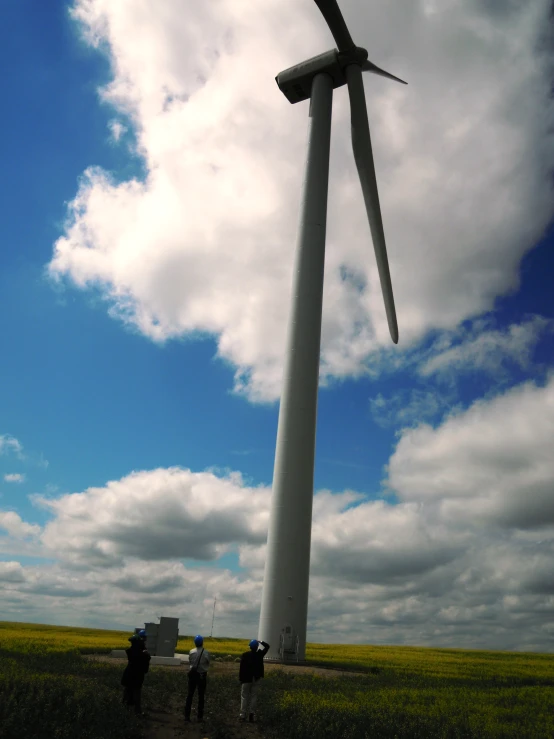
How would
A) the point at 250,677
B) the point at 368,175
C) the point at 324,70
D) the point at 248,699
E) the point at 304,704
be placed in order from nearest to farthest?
the point at 250,677 < the point at 248,699 < the point at 304,704 < the point at 368,175 < the point at 324,70

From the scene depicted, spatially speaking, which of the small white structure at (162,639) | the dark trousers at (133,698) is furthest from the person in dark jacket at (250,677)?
the small white structure at (162,639)

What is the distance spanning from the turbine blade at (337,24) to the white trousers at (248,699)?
1827 inches

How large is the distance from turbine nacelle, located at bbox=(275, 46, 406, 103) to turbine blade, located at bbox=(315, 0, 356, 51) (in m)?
0.48

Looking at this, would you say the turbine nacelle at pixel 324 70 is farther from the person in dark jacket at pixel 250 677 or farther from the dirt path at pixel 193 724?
the dirt path at pixel 193 724

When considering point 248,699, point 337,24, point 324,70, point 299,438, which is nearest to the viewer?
point 248,699

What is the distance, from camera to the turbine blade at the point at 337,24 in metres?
45.0

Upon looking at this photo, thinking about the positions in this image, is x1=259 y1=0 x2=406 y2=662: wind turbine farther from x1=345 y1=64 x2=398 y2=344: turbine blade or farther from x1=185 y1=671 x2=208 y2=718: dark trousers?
x1=185 y1=671 x2=208 y2=718: dark trousers

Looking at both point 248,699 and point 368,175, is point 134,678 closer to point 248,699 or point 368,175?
point 248,699

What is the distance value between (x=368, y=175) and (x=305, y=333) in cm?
1496

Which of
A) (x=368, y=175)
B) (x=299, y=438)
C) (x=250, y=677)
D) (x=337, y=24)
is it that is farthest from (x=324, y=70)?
(x=250, y=677)

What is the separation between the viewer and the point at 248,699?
17906 mm

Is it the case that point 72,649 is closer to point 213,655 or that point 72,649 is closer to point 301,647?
point 213,655

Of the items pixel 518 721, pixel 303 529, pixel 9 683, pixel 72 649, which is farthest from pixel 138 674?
pixel 72 649

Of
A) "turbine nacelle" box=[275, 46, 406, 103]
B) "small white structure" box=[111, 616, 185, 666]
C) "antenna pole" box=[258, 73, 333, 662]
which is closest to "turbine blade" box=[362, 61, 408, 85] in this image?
"turbine nacelle" box=[275, 46, 406, 103]
